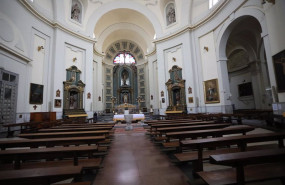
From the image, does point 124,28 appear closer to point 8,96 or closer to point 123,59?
point 123,59

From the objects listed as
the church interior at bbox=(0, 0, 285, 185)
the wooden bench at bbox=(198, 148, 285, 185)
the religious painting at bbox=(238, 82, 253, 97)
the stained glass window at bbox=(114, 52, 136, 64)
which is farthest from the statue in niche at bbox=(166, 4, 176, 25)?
the wooden bench at bbox=(198, 148, 285, 185)

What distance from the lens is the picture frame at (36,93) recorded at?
9508 mm

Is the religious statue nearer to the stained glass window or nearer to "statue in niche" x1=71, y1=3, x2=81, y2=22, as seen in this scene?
the stained glass window

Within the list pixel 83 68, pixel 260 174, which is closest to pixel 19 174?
pixel 260 174

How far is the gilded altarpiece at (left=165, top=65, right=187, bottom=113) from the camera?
13.4 metres

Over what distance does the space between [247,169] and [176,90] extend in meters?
13.1

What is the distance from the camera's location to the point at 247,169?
1641 millimetres

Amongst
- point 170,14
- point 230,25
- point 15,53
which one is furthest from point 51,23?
point 230,25

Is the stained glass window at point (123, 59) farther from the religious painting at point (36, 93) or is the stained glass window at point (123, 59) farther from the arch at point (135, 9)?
the religious painting at point (36, 93)

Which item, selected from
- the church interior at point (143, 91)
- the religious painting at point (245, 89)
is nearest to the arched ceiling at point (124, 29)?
the church interior at point (143, 91)

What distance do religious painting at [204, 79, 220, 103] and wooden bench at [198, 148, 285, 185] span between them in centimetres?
1010

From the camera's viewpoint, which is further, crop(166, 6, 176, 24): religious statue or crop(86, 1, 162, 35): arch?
crop(86, 1, 162, 35): arch

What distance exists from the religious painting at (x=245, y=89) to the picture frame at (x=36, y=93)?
18648 mm

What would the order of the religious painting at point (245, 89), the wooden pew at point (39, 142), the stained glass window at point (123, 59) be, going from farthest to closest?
the stained glass window at point (123, 59) → the religious painting at point (245, 89) → the wooden pew at point (39, 142)
